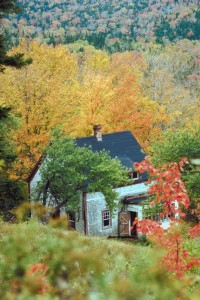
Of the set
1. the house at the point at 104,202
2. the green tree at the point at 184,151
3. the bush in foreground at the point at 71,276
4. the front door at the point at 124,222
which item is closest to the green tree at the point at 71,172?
the green tree at the point at 184,151

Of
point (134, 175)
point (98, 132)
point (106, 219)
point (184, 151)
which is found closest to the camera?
point (184, 151)

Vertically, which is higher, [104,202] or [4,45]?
[4,45]

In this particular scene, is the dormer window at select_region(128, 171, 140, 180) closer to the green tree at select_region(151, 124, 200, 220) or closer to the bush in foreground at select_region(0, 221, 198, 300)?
the green tree at select_region(151, 124, 200, 220)

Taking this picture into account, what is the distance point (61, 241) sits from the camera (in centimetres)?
378

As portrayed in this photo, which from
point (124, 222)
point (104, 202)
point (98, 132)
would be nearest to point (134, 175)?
point (104, 202)

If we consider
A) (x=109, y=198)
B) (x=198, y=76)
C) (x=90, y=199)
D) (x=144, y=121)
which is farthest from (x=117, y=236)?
(x=198, y=76)

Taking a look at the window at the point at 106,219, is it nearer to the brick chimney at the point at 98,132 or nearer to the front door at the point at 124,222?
the front door at the point at 124,222

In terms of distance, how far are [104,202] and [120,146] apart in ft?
16.6

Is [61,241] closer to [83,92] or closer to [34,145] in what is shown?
[34,145]

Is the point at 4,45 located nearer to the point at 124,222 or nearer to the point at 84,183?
the point at 84,183

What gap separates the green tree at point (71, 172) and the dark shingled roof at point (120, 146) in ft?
18.4

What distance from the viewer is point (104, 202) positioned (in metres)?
33.2

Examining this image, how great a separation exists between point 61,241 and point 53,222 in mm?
356

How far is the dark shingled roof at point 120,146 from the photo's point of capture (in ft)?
113
